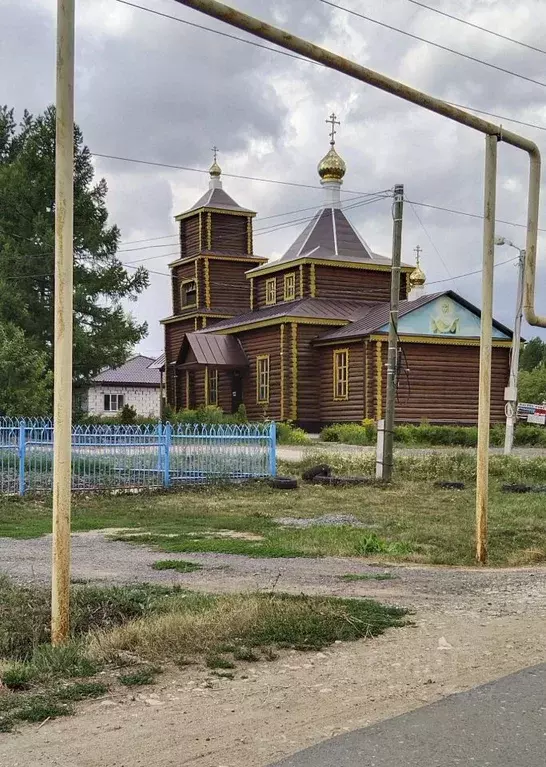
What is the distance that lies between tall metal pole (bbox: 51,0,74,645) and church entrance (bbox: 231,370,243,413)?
3632 cm

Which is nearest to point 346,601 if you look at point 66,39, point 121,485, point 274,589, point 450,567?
point 274,589

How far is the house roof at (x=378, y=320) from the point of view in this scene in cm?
3681

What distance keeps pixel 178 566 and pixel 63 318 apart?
175 inches

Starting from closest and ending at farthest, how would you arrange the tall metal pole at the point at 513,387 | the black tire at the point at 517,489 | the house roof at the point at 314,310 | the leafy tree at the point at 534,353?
the black tire at the point at 517,489 < the tall metal pole at the point at 513,387 < the house roof at the point at 314,310 < the leafy tree at the point at 534,353

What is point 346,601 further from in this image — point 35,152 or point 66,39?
point 35,152

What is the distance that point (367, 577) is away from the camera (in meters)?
9.70

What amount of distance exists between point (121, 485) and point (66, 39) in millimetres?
13672

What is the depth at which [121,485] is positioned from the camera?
19.5 m

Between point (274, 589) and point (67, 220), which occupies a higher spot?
point (67, 220)

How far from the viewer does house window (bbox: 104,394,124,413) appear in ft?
232

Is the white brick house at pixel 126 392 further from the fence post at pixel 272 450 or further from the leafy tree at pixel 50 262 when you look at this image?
the fence post at pixel 272 450

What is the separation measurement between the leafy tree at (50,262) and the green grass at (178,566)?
24924mm

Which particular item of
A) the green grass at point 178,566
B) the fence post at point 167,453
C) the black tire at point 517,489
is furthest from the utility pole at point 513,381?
the green grass at point 178,566

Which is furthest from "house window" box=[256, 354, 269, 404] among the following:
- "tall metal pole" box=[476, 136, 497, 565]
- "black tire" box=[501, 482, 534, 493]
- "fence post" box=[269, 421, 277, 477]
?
"tall metal pole" box=[476, 136, 497, 565]
